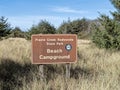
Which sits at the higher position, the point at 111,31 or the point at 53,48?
the point at 111,31

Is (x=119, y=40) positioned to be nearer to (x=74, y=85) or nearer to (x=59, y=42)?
(x=59, y=42)

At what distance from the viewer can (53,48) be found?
1105cm

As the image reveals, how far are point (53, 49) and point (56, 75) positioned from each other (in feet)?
2.67

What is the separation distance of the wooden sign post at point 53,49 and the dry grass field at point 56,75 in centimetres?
48

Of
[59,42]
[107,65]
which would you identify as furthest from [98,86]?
[107,65]

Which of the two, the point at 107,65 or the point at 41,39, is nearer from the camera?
the point at 41,39

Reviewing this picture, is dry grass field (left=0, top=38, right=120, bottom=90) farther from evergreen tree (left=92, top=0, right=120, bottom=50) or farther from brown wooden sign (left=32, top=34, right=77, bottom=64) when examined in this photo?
evergreen tree (left=92, top=0, right=120, bottom=50)

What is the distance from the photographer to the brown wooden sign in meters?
10.8

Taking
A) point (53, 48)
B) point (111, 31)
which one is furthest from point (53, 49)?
point (111, 31)

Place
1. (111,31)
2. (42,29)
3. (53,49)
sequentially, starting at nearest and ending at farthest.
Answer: (53,49) < (111,31) < (42,29)

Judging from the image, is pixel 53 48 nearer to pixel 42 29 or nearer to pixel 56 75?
pixel 56 75

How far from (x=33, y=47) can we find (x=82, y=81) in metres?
2.15

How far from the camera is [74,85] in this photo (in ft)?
Result: 30.0

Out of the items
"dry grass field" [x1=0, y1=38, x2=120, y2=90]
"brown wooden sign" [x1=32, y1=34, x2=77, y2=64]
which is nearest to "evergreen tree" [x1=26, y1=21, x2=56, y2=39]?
"dry grass field" [x1=0, y1=38, x2=120, y2=90]
